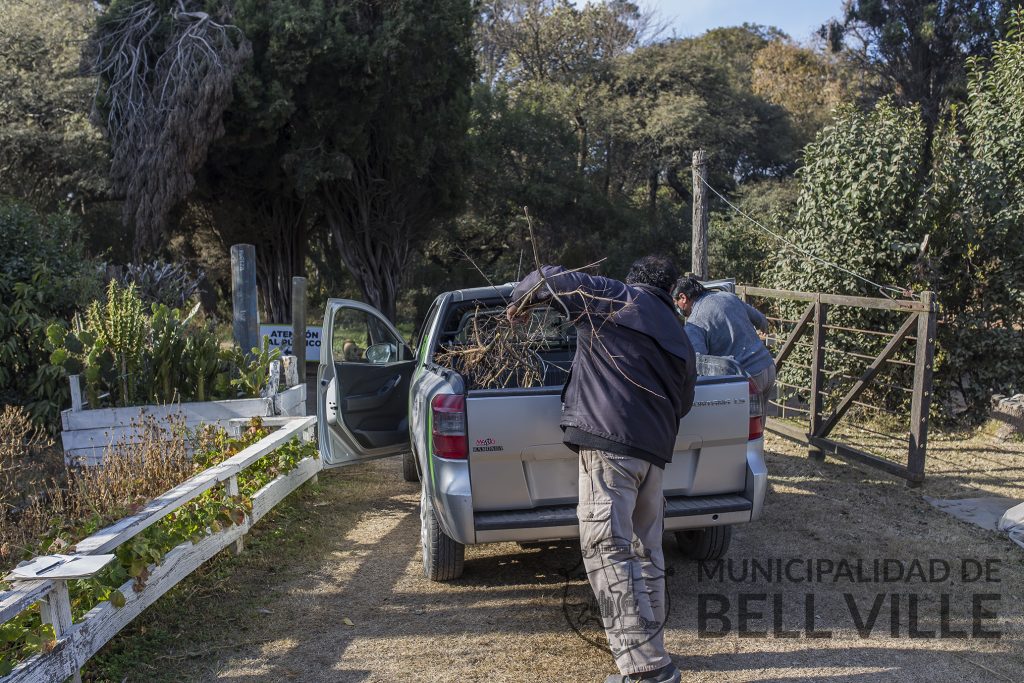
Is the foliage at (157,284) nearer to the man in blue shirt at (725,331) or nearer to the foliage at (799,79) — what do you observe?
the man in blue shirt at (725,331)

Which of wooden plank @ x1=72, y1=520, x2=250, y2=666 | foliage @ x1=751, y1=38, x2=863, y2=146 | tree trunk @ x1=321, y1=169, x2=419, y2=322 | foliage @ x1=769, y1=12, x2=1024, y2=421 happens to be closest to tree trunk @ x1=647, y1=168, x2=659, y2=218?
foliage @ x1=751, y1=38, x2=863, y2=146

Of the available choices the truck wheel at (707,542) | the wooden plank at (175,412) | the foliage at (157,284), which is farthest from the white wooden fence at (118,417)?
the foliage at (157,284)

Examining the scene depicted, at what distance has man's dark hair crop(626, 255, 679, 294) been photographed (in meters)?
4.28

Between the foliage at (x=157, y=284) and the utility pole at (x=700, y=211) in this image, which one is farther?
the foliage at (x=157, y=284)

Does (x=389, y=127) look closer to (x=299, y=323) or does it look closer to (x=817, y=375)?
(x=299, y=323)

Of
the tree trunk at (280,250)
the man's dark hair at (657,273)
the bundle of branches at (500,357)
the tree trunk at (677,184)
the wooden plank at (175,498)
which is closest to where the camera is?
the wooden plank at (175,498)

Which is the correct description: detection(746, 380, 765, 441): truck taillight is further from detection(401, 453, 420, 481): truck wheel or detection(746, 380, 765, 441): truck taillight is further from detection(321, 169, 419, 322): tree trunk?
detection(321, 169, 419, 322): tree trunk

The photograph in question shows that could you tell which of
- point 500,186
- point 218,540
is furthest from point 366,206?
point 218,540

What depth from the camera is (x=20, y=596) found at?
3543 millimetres

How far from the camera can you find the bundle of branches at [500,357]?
4895 mm

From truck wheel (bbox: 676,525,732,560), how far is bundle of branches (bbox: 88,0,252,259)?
41.3ft

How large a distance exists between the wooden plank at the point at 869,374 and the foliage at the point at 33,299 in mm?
7852

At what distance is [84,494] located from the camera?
5.22 metres

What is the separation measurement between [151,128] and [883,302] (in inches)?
500
